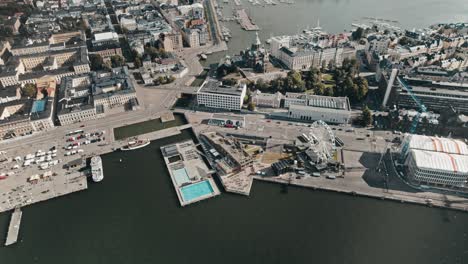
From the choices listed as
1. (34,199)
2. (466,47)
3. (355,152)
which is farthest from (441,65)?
(34,199)

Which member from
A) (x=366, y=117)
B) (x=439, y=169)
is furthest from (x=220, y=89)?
(x=439, y=169)

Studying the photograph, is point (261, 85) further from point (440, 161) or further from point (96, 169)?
point (96, 169)

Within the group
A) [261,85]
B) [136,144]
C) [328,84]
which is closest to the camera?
[136,144]

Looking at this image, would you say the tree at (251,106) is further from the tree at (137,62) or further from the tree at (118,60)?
the tree at (118,60)

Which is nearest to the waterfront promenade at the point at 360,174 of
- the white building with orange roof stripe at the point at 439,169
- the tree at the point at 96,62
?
the white building with orange roof stripe at the point at 439,169

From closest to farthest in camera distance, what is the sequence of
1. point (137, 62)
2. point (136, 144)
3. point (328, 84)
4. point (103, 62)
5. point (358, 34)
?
point (136, 144), point (328, 84), point (137, 62), point (103, 62), point (358, 34)

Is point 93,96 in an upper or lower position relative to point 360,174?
upper
